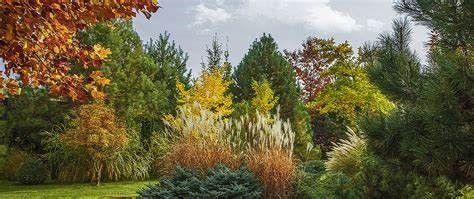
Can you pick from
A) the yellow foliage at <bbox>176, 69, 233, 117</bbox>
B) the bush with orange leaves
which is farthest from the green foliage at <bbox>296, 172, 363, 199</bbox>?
the yellow foliage at <bbox>176, 69, 233, 117</bbox>

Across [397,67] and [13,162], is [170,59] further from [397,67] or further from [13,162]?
[397,67]

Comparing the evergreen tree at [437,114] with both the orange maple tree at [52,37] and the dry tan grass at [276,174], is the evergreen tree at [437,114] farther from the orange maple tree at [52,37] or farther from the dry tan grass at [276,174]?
the dry tan grass at [276,174]

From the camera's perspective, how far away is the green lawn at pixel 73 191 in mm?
13344

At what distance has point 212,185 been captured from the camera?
820 cm

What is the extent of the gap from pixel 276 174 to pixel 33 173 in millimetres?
11571

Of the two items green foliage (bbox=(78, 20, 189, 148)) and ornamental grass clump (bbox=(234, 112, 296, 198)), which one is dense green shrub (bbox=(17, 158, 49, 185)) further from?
ornamental grass clump (bbox=(234, 112, 296, 198))

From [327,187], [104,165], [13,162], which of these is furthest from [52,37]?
[13,162]

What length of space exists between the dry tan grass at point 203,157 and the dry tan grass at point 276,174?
27.0 inches

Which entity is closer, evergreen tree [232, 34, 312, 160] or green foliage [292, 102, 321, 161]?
green foliage [292, 102, 321, 161]

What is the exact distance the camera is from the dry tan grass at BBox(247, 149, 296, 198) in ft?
27.1

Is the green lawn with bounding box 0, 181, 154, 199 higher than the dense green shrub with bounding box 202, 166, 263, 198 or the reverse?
the reverse

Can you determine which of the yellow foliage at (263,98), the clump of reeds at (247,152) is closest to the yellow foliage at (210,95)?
the yellow foliage at (263,98)

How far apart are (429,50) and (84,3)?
3001 mm

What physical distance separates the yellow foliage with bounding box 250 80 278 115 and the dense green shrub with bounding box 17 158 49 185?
6718mm
